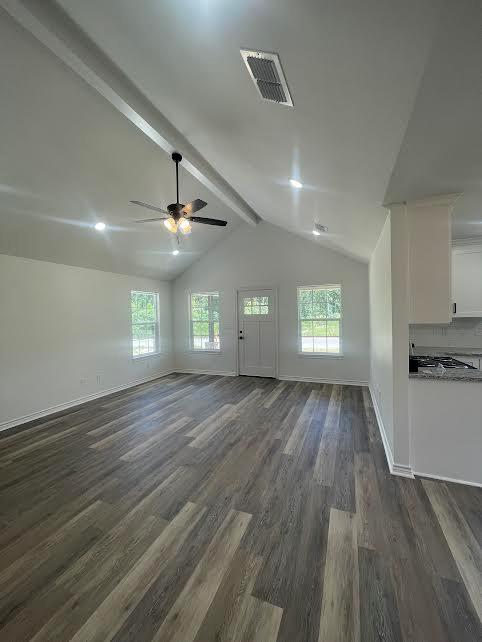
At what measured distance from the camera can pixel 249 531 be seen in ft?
6.07

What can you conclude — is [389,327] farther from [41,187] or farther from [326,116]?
[41,187]

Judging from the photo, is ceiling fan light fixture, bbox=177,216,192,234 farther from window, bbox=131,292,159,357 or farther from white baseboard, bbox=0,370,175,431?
white baseboard, bbox=0,370,175,431

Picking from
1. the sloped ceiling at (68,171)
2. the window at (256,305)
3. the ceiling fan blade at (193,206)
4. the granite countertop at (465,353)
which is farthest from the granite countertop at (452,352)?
the sloped ceiling at (68,171)

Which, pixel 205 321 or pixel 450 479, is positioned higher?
pixel 205 321

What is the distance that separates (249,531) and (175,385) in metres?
4.13

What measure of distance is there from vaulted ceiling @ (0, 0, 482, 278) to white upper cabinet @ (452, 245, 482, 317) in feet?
1.18

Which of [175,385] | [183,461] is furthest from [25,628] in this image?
[175,385]

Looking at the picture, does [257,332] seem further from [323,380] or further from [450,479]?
[450,479]

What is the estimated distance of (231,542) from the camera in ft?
5.78

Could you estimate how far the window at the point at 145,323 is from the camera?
5.96 m

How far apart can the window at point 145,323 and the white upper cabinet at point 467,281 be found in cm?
562

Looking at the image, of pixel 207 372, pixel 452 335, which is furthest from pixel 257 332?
pixel 452 335

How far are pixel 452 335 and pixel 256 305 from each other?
359 centimetres

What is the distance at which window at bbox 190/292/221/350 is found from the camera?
6.64 m
